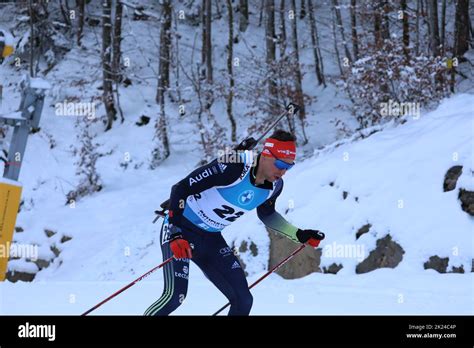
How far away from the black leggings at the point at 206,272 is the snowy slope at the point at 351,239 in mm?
2103

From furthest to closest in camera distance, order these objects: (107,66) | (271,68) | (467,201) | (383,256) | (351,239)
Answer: (107,66) < (271,68) < (351,239) < (383,256) < (467,201)

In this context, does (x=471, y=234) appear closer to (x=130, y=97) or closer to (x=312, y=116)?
(x=312, y=116)

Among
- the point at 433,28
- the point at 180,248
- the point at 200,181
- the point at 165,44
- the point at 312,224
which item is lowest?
the point at 312,224

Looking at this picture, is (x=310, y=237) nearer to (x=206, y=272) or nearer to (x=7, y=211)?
(x=206, y=272)

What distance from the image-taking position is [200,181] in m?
4.57

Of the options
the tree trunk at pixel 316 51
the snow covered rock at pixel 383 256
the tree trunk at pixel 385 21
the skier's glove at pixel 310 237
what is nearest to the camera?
the skier's glove at pixel 310 237

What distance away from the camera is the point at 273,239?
9.80 m

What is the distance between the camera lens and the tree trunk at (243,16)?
2478 cm

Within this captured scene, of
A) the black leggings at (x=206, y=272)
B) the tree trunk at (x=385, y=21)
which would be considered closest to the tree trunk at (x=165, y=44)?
the tree trunk at (x=385, y=21)

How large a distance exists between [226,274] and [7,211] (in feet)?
16.4

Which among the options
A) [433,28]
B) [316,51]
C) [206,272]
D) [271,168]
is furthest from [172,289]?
[316,51]

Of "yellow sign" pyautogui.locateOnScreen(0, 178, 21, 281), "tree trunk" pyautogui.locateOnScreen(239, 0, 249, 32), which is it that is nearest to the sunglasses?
"yellow sign" pyautogui.locateOnScreen(0, 178, 21, 281)

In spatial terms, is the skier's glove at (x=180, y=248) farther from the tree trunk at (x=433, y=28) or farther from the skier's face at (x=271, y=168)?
the tree trunk at (x=433, y=28)

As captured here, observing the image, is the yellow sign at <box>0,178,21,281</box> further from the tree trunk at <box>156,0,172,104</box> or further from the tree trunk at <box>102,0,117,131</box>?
the tree trunk at <box>102,0,117,131</box>
